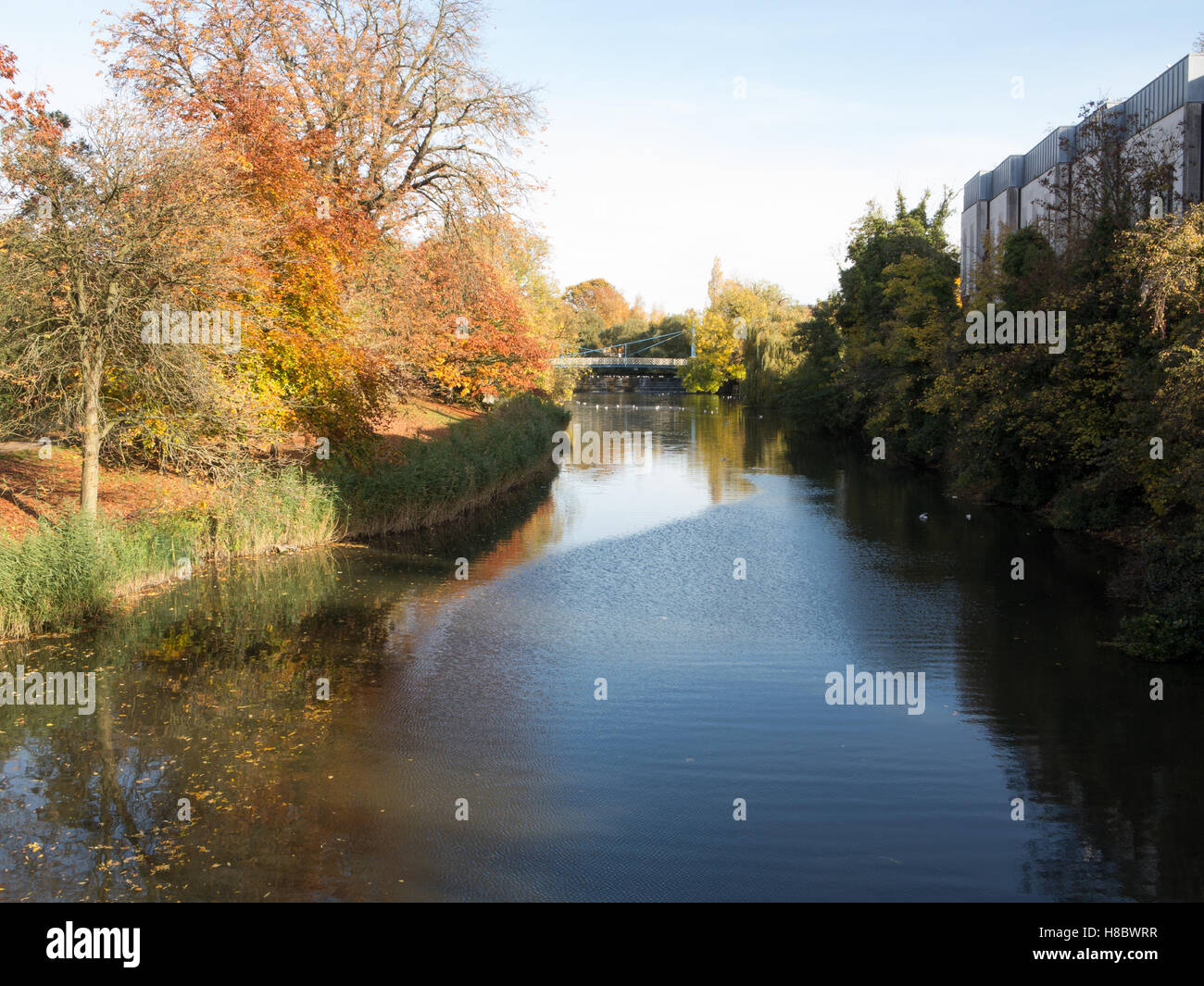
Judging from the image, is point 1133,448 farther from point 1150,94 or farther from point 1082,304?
point 1150,94

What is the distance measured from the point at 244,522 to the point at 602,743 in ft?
36.8

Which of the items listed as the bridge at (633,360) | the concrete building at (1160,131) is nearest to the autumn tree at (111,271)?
the concrete building at (1160,131)

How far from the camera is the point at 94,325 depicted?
14711mm

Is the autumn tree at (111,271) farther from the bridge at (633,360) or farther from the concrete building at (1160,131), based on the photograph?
the bridge at (633,360)

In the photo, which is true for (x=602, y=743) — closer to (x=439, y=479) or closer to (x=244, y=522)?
(x=244, y=522)

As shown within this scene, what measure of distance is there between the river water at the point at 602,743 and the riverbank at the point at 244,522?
1.83ft

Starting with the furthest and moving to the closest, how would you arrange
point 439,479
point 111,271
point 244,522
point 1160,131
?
1. point 1160,131
2. point 439,479
3. point 244,522
4. point 111,271

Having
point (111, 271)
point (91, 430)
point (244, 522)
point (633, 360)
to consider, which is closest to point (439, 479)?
point (244, 522)

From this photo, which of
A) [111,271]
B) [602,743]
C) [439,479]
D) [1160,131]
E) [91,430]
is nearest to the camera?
[602,743]

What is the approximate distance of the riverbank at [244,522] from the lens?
14.0 meters

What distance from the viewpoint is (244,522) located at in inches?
759

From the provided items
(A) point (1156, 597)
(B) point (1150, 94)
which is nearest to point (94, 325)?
(A) point (1156, 597)

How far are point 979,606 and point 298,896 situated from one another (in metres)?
12.8

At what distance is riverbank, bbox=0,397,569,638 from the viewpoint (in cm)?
1395
